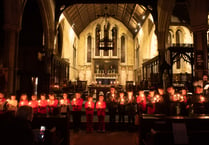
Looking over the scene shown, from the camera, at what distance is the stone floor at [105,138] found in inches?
197

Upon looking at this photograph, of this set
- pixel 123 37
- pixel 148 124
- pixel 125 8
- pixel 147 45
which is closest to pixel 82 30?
pixel 123 37

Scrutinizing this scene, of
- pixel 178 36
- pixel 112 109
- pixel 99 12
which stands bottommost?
pixel 112 109

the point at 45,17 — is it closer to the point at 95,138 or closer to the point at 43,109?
the point at 43,109

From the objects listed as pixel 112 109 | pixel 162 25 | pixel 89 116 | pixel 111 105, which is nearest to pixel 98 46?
pixel 162 25

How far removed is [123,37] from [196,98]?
19.5m

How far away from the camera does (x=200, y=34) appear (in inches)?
287

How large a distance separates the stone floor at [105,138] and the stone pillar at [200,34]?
386cm

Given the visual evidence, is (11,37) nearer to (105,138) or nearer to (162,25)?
(105,138)

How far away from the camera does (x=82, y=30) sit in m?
24.5

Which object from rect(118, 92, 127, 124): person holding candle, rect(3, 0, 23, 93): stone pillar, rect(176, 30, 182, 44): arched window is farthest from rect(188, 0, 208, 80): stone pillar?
rect(176, 30, 182, 44): arched window

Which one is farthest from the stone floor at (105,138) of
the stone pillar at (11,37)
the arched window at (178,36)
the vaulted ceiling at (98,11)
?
the arched window at (178,36)

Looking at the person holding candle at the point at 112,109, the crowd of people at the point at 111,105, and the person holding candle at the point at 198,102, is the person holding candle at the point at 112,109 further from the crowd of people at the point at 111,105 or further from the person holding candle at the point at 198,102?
the person holding candle at the point at 198,102

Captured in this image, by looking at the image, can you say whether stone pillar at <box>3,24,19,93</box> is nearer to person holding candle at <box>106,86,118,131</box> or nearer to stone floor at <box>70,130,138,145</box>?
stone floor at <box>70,130,138,145</box>

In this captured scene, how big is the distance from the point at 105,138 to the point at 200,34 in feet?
19.1
